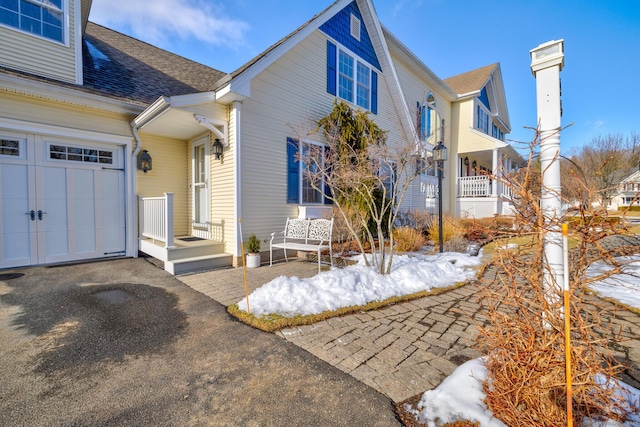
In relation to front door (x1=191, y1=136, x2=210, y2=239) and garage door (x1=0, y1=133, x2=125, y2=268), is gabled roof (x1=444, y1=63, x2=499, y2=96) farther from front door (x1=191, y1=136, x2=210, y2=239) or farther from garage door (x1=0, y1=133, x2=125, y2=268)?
garage door (x1=0, y1=133, x2=125, y2=268)

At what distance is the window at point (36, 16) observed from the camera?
5.83m

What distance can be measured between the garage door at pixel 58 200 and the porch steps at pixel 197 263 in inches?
85.1

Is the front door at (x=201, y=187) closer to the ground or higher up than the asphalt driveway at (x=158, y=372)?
higher up

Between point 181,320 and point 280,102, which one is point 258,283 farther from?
point 280,102

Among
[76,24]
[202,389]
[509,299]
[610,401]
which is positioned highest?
[76,24]

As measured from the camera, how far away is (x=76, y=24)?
21.2 ft

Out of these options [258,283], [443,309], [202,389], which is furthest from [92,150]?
[443,309]

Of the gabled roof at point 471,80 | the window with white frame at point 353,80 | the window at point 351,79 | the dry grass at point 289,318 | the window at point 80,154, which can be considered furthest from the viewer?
the gabled roof at point 471,80

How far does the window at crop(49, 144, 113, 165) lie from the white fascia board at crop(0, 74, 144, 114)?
0.93m

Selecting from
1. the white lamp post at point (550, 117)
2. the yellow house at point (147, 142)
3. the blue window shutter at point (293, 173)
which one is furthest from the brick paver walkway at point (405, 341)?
the blue window shutter at point (293, 173)

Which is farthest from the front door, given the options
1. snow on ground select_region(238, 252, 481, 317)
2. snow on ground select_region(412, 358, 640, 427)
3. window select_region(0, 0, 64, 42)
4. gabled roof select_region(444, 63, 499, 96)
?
gabled roof select_region(444, 63, 499, 96)

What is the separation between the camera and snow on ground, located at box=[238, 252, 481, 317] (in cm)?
383

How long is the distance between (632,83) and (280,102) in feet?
64.2

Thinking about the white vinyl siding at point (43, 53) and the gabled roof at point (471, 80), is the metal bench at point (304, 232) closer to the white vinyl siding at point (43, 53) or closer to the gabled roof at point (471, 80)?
the white vinyl siding at point (43, 53)
